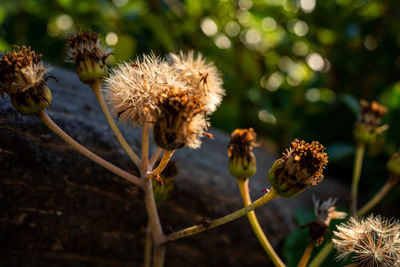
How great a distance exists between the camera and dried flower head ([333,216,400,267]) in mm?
1050

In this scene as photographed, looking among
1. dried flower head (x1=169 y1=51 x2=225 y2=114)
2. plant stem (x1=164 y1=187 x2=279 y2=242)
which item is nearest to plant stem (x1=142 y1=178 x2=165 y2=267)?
plant stem (x1=164 y1=187 x2=279 y2=242)

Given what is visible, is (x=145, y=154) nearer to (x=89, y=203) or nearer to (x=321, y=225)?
(x=89, y=203)

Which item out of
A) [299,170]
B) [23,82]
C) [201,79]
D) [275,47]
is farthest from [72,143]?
[275,47]

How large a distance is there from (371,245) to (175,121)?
28.0 inches

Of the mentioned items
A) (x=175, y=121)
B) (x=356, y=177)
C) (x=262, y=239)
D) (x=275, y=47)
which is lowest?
(x=262, y=239)

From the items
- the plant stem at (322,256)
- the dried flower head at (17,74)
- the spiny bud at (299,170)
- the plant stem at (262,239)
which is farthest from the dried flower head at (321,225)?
the dried flower head at (17,74)

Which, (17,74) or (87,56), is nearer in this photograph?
(17,74)

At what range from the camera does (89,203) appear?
4.85 ft

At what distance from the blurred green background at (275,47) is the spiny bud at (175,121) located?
1.39m

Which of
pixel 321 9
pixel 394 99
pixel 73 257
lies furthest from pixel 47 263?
pixel 321 9

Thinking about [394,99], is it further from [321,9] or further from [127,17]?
[127,17]

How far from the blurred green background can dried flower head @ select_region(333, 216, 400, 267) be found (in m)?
1.02

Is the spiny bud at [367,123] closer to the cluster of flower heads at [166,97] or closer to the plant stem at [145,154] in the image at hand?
the cluster of flower heads at [166,97]

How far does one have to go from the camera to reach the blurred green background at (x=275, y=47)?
7.55 feet
